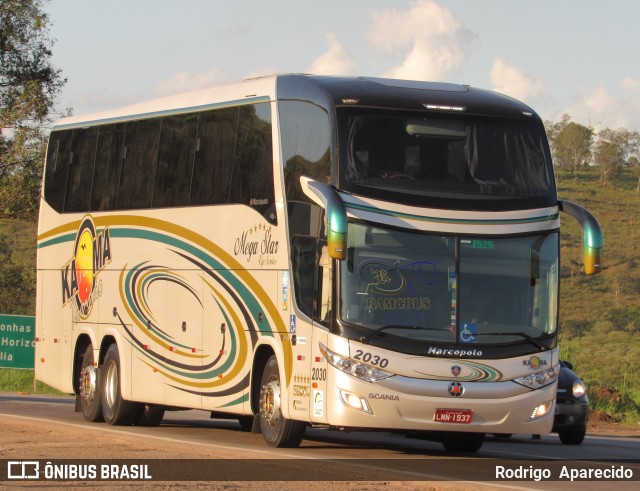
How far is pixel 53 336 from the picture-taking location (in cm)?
2414

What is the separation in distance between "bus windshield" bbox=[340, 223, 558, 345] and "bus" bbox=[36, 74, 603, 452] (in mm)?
16

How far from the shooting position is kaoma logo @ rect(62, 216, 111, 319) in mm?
22297

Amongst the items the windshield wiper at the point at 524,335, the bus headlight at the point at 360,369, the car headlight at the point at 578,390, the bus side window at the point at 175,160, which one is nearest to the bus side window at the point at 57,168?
the bus side window at the point at 175,160

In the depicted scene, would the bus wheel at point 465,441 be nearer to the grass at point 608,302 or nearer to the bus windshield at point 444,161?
the bus windshield at point 444,161

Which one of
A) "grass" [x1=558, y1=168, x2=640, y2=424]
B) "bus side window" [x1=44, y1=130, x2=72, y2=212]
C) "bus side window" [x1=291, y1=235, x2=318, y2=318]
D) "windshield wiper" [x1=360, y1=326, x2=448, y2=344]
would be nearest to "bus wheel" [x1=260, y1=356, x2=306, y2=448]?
"bus side window" [x1=291, y1=235, x2=318, y2=318]

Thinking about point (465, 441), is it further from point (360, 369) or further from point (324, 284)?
point (324, 284)

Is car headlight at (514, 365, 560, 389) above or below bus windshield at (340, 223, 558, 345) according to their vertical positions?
below

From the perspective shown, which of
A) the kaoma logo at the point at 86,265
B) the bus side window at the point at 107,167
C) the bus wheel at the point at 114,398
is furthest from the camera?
the kaoma logo at the point at 86,265

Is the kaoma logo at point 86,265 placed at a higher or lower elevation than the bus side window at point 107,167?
lower

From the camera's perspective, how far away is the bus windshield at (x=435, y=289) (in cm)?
1559

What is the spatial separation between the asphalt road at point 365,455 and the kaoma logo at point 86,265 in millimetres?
2013

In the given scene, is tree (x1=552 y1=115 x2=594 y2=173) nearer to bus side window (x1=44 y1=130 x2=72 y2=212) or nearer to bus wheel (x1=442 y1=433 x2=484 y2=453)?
bus side window (x1=44 y1=130 x2=72 y2=212)

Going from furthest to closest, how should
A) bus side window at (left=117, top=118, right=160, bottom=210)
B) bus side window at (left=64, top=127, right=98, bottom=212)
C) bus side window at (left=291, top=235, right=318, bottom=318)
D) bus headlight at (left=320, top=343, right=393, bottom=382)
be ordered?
bus side window at (left=64, top=127, right=98, bottom=212) → bus side window at (left=117, top=118, right=160, bottom=210) → bus side window at (left=291, top=235, right=318, bottom=318) → bus headlight at (left=320, top=343, right=393, bottom=382)

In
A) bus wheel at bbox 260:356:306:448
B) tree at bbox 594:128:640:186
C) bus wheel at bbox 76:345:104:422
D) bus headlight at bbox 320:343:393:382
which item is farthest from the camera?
tree at bbox 594:128:640:186
